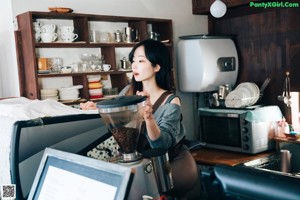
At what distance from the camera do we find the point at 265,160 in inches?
148

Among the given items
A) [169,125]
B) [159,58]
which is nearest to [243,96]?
[159,58]

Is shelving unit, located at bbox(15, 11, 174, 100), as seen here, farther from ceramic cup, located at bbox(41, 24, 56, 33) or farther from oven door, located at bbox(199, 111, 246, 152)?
oven door, located at bbox(199, 111, 246, 152)

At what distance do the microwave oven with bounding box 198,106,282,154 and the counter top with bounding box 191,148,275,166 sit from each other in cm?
5

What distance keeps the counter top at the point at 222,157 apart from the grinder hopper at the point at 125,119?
2652mm

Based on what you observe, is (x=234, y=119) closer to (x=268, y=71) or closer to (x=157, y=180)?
(x=268, y=71)

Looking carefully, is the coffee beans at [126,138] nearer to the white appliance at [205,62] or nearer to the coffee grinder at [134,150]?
the coffee grinder at [134,150]

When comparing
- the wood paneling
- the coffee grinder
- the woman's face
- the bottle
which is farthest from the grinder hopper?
the wood paneling

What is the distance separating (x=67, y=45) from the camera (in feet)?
11.8

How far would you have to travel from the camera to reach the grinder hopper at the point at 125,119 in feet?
3.24

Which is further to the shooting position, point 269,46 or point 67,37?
point 269,46

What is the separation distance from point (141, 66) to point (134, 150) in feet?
3.02

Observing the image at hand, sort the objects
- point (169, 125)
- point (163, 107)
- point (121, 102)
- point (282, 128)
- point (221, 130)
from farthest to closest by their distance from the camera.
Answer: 1. point (221, 130)
2. point (282, 128)
3. point (163, 107)
4. point (169, 125)
5. point (121, 102)

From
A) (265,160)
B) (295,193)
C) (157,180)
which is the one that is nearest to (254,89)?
(265,160)

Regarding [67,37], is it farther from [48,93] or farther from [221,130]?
[221,130]
